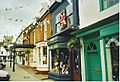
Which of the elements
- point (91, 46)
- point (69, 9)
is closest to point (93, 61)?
point (91, 46)

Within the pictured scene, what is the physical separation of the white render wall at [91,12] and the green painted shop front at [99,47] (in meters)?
0.60

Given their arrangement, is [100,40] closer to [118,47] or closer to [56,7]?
[118,47]

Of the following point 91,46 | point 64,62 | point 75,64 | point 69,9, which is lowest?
point 75,64

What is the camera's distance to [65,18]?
1600 cm

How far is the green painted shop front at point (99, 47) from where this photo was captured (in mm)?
9297

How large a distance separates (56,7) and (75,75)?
266 inches

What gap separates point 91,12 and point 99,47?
6.99 ft

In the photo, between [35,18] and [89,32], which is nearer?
[89,32]

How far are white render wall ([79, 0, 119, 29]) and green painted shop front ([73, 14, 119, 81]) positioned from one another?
599 mm

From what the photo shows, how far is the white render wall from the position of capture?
10.0m

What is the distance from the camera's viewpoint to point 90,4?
11891mm

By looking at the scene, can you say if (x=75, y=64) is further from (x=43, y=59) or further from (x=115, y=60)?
(x=43, y=59)

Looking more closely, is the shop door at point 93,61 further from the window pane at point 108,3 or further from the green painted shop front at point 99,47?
the window pane at point 108,3

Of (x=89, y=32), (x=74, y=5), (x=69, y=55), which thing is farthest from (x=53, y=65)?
(x=89, y=32)
